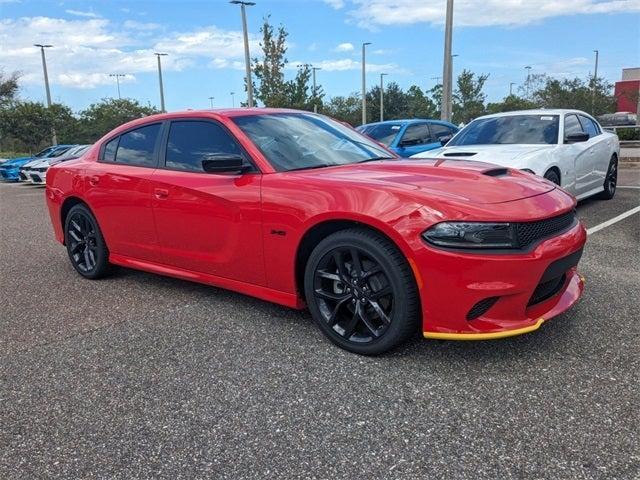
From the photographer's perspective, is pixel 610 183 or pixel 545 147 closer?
pixel 545 147

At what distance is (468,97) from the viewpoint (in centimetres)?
4388

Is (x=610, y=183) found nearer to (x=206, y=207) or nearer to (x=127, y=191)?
(x=206, y=207)

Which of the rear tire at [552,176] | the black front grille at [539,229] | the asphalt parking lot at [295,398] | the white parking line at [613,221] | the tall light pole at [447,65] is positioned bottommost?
the asphalt parking lot at [295,398]

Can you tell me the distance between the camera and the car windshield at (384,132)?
10.4 m

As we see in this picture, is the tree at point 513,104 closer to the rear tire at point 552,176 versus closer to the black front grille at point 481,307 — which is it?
the rear tire at point 552,176

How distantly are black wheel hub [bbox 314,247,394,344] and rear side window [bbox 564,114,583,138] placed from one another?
17.6ft

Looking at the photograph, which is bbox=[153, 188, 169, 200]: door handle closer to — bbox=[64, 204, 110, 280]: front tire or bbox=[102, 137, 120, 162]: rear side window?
bbox=[102, 137, 120, 162]: rear side window

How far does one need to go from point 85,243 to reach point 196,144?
1.79 meters

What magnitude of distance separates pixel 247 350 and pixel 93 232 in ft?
7.87

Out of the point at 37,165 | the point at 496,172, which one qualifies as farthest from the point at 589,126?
the point at 37,165

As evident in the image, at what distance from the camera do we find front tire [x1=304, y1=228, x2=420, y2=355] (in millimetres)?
2836

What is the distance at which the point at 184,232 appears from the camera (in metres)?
3.86

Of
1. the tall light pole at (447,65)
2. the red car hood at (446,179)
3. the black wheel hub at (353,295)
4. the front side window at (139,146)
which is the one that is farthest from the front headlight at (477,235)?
the tall light pole at (447,65)

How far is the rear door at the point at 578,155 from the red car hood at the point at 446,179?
4.22 meters
